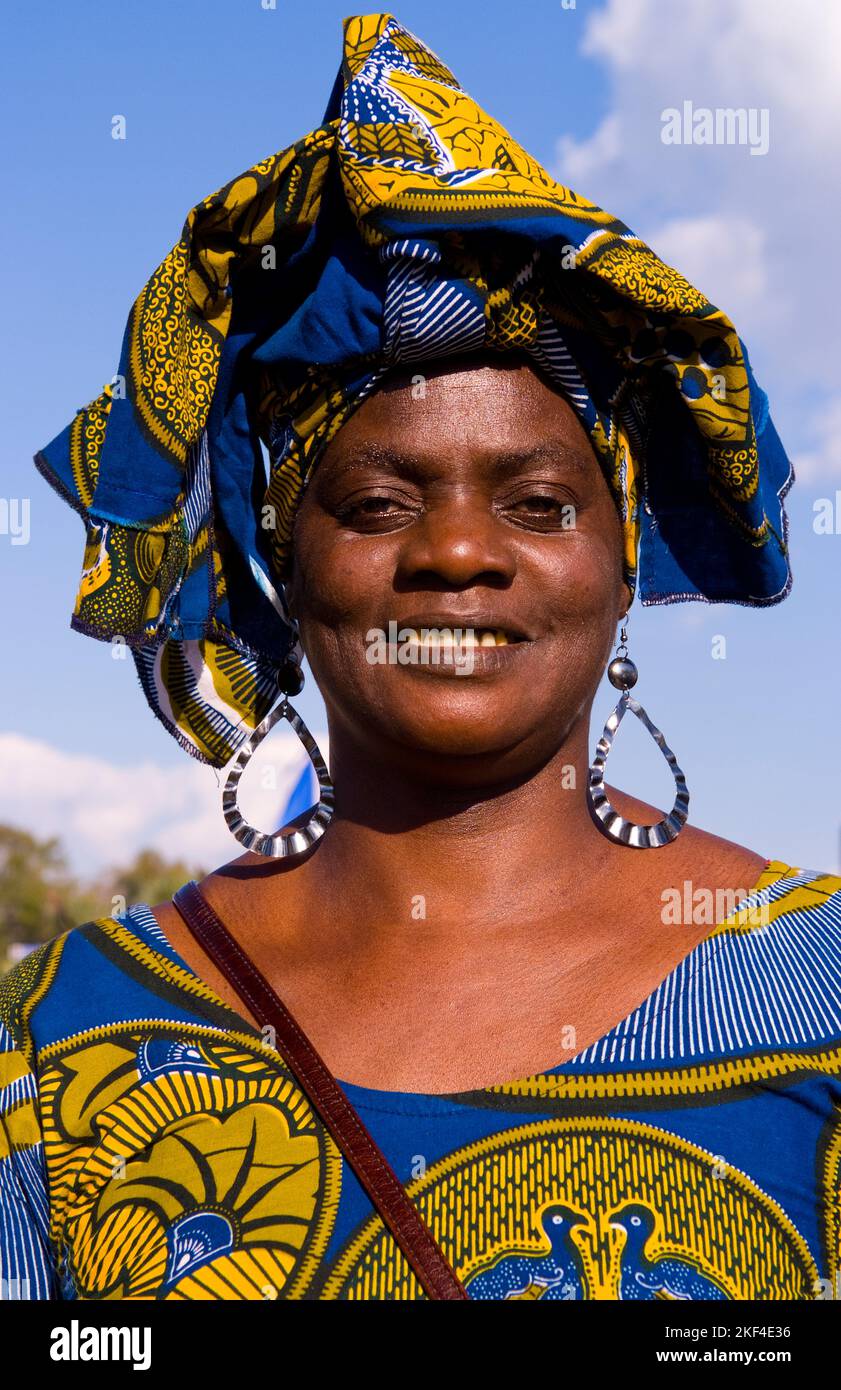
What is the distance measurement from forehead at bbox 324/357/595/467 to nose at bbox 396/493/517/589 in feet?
0.35

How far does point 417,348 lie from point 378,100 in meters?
0.50

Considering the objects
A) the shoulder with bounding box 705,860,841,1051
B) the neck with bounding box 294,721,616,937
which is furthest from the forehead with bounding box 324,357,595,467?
the shoulder with bounding box 705,860,841,1051

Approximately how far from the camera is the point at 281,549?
3174 mm

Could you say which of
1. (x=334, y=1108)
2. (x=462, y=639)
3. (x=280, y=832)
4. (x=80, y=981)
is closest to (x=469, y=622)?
(x=462, y=639)

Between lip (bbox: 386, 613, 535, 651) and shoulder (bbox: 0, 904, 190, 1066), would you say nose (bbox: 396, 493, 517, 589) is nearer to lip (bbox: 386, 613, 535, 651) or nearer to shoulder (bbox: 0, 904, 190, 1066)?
lip (bbox: 386, 613, 535, 651)

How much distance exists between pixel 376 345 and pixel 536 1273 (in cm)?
166

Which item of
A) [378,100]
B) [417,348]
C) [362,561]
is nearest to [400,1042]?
[362,561]

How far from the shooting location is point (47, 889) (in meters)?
21.2

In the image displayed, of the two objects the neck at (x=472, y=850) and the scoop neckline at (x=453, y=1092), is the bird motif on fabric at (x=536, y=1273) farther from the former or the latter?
the neck at (x=472, y=850)

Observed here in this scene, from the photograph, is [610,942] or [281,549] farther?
[281,549]

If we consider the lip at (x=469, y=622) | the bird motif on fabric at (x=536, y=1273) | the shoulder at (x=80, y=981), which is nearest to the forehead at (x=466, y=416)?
the lip at (x=469, y=622)

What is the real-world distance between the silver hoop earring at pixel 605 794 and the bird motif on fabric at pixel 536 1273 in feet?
2.84
